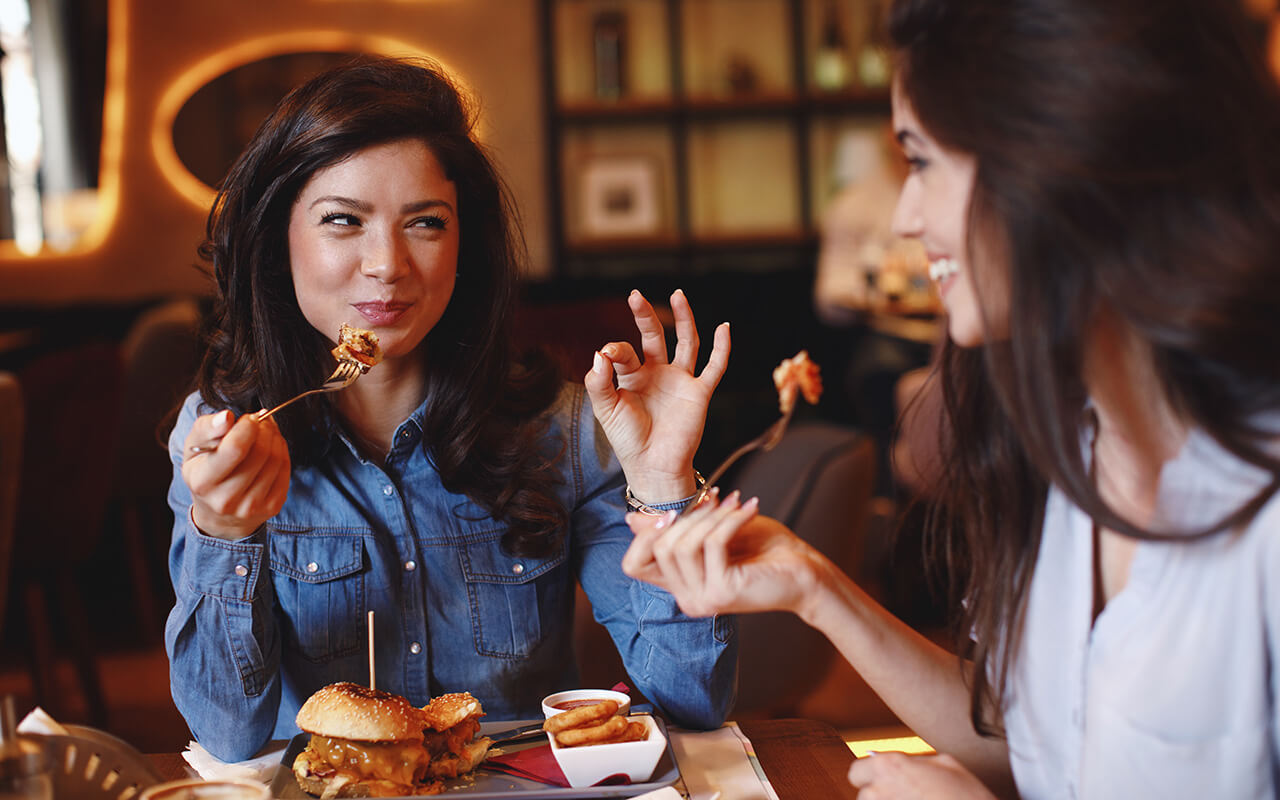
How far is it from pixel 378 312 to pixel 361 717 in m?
0.55

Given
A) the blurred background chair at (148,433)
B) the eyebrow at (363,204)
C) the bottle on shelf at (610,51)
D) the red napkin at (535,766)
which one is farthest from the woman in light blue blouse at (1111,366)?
the bottle on shelf at (610,51)

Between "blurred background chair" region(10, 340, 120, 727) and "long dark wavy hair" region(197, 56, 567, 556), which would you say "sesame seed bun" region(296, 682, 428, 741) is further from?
"blurred background chair" region(10, 340, 120, 727)

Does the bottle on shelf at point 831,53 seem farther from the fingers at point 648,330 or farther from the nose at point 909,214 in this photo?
the nose at point 909,214

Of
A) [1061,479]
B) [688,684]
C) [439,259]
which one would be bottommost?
[688,684]

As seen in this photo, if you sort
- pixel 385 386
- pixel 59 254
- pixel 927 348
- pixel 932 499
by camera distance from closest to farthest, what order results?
pixel 932 499
pixel 385 386
pixel 927 348
pixel 59 254

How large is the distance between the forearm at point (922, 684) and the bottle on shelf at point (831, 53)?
4901 mm

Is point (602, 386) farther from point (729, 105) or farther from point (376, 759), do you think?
point (729, 105)

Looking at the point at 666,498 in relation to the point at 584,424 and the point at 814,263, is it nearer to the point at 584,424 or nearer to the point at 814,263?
the point at 584,424

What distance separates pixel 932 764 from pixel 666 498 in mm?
457

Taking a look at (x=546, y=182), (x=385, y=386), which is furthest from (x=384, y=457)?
(x=546, y=182)

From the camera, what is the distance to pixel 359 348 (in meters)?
1.39

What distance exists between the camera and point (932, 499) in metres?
1.27

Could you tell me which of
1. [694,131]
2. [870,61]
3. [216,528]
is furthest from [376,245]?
[870,61]

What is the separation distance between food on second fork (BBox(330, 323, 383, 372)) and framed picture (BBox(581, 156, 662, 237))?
4.48 m
